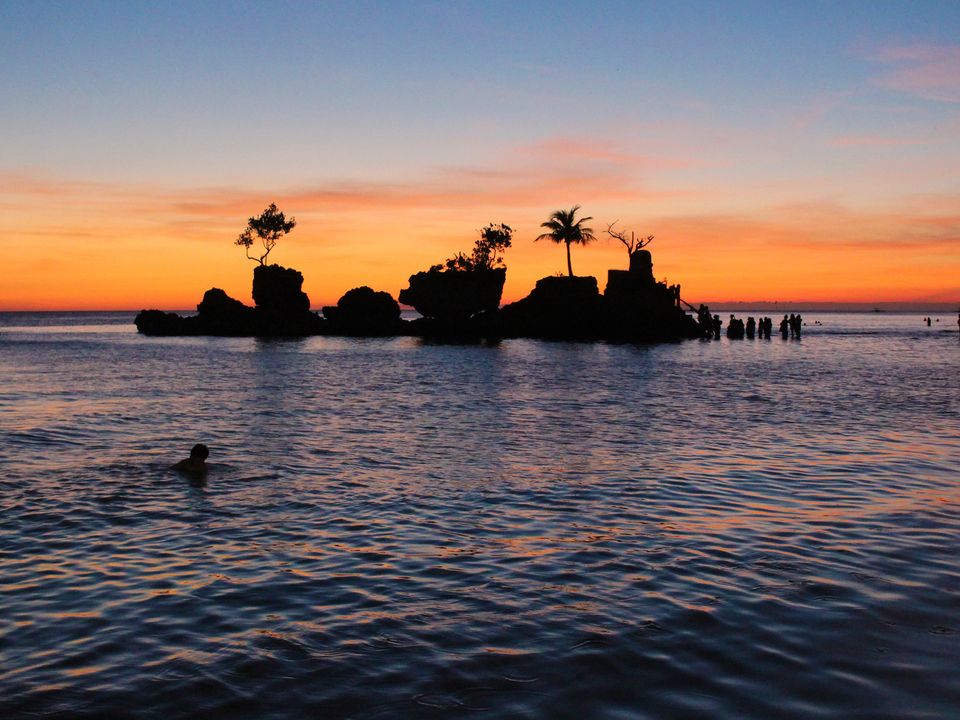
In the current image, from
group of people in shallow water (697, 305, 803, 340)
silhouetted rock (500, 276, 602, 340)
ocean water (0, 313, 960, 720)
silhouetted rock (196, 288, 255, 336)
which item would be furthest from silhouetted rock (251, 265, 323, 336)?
ocean water (0, 313, 960, 720)

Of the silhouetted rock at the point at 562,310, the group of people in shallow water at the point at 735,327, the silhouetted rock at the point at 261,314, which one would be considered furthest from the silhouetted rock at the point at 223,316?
the group of people in shallow water at the point at 735,327

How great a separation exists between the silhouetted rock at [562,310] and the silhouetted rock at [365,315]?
15.4 metres

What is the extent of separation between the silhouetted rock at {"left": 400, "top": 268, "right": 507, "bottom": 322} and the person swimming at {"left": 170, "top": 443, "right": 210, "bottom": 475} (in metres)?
76.8

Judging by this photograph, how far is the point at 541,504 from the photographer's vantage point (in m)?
11.5

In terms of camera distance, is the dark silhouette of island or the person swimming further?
the dark silhouette of island

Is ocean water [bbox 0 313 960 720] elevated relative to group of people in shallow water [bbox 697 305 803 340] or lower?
lower

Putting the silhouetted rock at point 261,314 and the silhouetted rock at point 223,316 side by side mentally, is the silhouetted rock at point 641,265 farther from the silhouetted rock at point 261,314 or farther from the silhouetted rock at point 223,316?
the silhouetted rock at point 223,316

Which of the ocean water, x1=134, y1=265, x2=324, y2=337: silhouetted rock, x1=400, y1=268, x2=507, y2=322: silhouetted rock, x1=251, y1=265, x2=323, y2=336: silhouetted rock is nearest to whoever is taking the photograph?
the ocean water

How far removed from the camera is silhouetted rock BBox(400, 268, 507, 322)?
296ft

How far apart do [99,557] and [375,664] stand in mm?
4504

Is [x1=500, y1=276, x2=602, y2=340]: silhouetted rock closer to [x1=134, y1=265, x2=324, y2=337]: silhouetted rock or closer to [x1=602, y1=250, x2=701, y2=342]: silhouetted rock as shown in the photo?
[x1=602, y1=250, x2=701, y2=342]: silhouetted rock

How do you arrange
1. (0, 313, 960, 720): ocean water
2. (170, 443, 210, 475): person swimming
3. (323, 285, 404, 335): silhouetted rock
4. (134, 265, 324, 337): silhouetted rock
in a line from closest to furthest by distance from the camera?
(0, 313, 960, 720): ocean water → (170, 443, 210, 475): person swimming → (323, 285, 404, 335): silhouetted rock → (134, 265, 324, 337): silhouetted rock

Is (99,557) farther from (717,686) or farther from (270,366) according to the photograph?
(270,366)

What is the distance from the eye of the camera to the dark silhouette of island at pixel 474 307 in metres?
83.8
